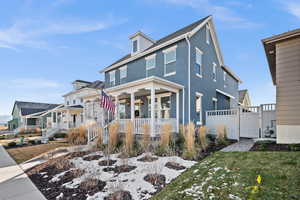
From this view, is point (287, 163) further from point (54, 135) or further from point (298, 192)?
point (54, 135)

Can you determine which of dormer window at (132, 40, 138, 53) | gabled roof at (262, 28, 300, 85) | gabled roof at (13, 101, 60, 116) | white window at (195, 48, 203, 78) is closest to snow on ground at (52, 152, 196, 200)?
gabled roof at (262, 28, 300, 85)

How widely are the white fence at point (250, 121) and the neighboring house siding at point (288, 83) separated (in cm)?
247

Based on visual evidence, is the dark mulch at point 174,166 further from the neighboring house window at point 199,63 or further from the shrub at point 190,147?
the neighboring house window at point 199,63

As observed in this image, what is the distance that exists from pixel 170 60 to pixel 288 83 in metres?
6.31

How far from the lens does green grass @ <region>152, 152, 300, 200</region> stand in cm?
268

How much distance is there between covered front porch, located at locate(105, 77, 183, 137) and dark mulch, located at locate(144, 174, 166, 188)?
11.9 feet

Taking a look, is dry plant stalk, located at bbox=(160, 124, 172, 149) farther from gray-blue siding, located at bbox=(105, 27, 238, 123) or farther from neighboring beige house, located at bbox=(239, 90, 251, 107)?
neighboring beige house, located at bbox=(239, 90, 251, 107)

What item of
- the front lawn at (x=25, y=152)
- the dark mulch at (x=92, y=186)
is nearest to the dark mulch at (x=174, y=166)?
the dark mulch at (x=92, y=186)

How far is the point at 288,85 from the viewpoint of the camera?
5.96 metres

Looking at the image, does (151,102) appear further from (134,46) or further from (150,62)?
(134,46)

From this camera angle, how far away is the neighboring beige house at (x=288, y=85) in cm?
575

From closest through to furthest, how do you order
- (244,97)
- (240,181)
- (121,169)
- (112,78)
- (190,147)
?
1. (240,181)
2. (121,169)
3. (190,147)
4. (112,78)
5. (244,97)

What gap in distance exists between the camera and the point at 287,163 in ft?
12.4

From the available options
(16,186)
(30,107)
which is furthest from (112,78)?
(30,107)
